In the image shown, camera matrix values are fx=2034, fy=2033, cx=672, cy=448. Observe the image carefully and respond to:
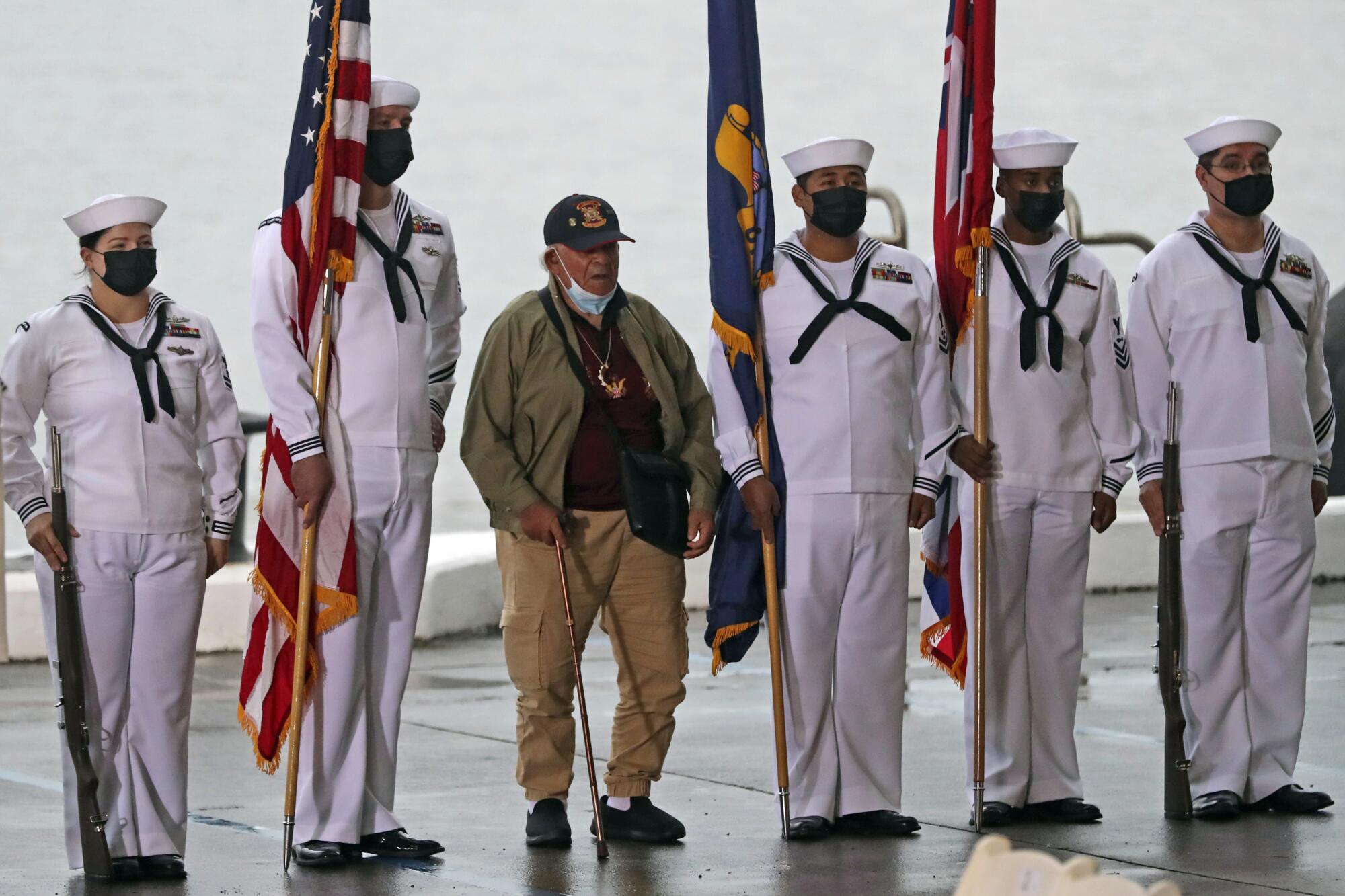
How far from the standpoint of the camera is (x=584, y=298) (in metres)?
5.77

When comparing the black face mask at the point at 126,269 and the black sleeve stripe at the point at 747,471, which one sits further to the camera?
the black sleeve stripe at the point at 747,471

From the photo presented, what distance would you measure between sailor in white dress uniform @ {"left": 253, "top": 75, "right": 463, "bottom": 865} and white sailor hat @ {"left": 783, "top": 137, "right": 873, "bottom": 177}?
108cm

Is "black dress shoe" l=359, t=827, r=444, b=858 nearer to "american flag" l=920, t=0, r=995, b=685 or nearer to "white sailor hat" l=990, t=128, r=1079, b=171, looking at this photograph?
"american flag" l=920, t=0, r=995, b=685

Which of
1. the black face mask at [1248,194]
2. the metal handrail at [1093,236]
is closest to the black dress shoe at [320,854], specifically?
the black face mask at [1248,194]

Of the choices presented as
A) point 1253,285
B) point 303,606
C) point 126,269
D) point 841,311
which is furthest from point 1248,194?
point 126,269

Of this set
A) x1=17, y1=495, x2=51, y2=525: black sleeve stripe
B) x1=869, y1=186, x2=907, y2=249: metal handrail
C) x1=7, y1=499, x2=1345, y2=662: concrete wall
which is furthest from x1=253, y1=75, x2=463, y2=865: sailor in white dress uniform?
x1=869, y1=186, x2=907, y2=249: metal handrail

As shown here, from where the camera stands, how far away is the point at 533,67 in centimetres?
2533

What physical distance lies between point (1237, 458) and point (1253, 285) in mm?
525

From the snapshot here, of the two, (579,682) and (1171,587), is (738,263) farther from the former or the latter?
(1171,587)

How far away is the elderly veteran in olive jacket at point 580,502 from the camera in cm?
568

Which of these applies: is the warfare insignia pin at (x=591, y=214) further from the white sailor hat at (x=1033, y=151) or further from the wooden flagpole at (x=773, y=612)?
the white sailor hat at (x=1033, y=151)

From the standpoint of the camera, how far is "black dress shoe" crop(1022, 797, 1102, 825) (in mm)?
5969

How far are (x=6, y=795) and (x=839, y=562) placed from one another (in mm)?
2882

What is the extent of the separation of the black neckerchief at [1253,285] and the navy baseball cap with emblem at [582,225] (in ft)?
5.97
